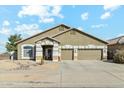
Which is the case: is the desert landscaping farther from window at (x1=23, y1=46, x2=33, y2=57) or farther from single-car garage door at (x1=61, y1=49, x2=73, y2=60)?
window at (x1=23, y1=46, x2=33, y2=57)

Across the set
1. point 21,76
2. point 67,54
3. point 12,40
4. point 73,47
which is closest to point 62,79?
point 21,76

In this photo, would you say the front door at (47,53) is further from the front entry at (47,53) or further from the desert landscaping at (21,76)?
the desert landscaping at (21,76)

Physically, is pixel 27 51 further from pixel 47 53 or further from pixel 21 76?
pixel 21 76

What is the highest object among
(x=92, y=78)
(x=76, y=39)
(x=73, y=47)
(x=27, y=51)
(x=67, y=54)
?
(x=76, y=39)

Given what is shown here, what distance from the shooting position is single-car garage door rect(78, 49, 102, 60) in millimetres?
39094

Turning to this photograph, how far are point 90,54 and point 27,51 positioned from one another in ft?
29.4

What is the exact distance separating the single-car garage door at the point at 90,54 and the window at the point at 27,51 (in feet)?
22.2

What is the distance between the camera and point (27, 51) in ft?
129

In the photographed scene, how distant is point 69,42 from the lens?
39.1 m

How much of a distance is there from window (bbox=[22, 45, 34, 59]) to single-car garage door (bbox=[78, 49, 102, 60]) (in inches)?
266

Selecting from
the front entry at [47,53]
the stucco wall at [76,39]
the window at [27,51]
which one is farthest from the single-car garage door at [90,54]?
the window at [27,51]

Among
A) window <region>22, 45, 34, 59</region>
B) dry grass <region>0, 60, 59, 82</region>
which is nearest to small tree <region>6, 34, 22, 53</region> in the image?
window <region>22, 45, 34, 59</region>

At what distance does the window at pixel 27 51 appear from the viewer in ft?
128
